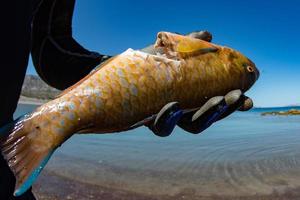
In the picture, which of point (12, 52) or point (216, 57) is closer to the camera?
point (216, 57)

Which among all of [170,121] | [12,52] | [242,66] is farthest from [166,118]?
[12,52]

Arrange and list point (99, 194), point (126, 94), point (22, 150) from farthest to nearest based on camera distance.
Answer: point (99, 194)
point (126, 94)
point (22, 150)

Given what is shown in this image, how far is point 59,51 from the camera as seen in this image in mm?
2859

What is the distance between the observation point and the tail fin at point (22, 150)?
63.1 inches

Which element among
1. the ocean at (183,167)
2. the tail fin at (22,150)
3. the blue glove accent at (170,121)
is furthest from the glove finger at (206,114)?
the ocean at (183,167)

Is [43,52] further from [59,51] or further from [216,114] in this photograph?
[216,114]

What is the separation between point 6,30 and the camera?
2885mm

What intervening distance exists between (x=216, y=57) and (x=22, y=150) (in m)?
1.34

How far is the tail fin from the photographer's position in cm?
160

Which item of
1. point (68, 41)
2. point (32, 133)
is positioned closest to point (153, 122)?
point (32, 133)

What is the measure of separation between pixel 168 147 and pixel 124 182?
6658 mm

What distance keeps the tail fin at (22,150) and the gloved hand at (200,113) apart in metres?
0.67

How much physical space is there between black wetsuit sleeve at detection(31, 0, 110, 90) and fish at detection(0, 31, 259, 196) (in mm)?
851

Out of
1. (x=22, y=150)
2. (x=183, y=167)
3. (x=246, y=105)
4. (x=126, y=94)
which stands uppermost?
(x=246, y=105)
